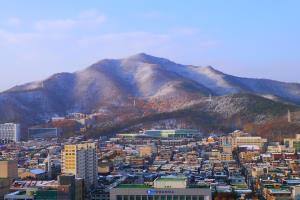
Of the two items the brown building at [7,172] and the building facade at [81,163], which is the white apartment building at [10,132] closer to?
the building facade at [81,163]

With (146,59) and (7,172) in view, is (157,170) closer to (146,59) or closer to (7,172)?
(7,172)

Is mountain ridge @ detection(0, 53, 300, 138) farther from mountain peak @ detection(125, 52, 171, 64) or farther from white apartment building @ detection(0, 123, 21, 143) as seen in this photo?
white apartment building @ detection(0, 123, 21, 143)

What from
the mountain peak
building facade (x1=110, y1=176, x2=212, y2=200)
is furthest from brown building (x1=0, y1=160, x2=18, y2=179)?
the mountain peak

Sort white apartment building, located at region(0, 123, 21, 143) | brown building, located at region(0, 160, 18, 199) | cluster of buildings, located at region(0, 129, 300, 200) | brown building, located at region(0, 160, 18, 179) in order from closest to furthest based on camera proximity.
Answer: cluster of buildings, located at region(0, 129, 300, 200) < brown building, located at region(0, 160, 18, 199) < brown building, located at region(0, 160, 18, 179) < white apartment building, located at region(0, 123, 21, 143)

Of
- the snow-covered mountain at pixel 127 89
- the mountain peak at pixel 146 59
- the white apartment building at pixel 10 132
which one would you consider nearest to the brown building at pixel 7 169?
the white apartment building at pixel 10 132

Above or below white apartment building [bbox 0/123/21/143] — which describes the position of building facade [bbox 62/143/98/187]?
below

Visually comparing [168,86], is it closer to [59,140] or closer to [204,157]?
[59,140]

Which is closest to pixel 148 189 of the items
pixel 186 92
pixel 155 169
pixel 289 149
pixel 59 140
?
pixel 155 169
